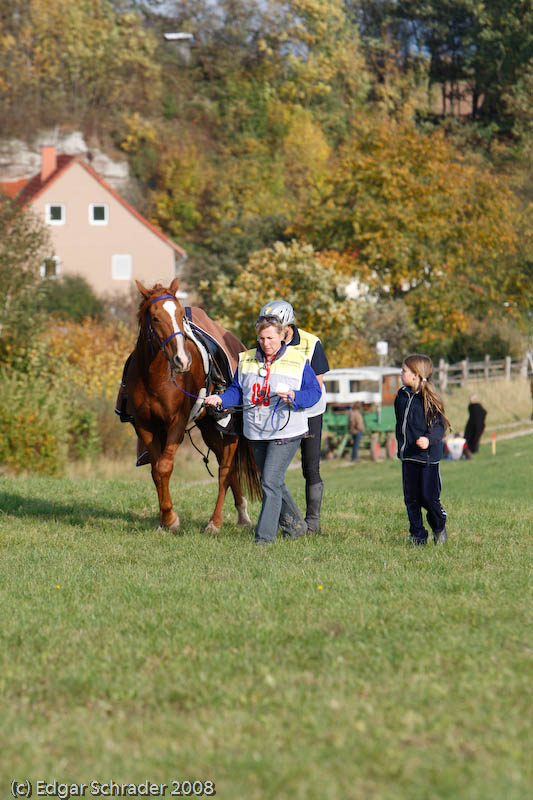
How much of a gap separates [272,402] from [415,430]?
1.26 m

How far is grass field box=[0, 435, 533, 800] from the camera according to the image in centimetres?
426

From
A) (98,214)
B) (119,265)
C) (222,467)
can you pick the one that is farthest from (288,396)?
(98,214)

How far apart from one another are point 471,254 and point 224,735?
1758 inches

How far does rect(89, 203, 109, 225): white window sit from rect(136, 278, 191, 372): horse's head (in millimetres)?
49809

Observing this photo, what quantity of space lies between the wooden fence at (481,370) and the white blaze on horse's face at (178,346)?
1455 inches

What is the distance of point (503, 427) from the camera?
135 feet

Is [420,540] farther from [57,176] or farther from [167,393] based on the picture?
[57,176]

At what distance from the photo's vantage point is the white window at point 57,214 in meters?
57.3

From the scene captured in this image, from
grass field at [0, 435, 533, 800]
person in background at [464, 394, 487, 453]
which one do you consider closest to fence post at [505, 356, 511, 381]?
person in background at [464, 394, 487, 453]

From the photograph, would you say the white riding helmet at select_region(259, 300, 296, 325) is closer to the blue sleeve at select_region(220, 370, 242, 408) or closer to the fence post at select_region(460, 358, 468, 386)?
the blue sleeve at select_region(220, 370, 242, 408)

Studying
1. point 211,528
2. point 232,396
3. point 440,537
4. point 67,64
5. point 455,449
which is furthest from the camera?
point 67,64

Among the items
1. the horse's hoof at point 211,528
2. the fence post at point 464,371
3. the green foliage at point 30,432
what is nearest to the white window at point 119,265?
the fence post at point 464,371

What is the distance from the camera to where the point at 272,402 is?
919cm

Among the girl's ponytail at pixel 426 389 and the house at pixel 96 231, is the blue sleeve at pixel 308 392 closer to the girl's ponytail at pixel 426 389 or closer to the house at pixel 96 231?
the girl's ponytail at pixel 426 389
